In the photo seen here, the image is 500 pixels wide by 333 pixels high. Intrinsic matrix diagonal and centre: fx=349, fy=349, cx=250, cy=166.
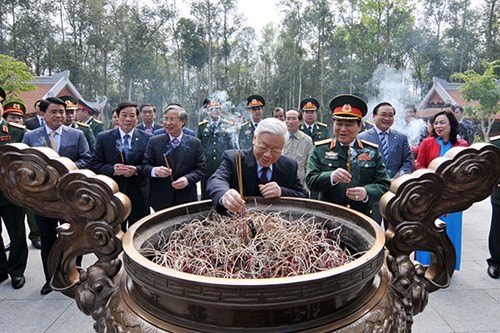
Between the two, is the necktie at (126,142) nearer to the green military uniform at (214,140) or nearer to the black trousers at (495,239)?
the green military uniform at (214,140)

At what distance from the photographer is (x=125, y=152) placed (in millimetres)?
3709

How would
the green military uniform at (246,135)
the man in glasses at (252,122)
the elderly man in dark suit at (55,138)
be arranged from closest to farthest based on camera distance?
the elderly man in dark suit at (55,138) < the green military uniform at (246,135) < the man in glasses at (252,122)

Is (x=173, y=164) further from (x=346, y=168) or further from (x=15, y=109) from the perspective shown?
(x=15, y=109)

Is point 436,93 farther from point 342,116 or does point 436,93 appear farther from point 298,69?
point 342,116

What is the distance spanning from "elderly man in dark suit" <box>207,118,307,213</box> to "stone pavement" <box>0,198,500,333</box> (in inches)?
60.0

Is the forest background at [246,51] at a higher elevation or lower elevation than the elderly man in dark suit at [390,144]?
higher

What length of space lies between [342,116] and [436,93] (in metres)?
20.5

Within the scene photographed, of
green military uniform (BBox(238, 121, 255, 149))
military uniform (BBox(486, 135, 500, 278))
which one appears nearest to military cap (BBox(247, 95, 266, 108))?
green military uniform (BBox(238, 121, 255, 149))

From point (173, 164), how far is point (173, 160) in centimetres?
4

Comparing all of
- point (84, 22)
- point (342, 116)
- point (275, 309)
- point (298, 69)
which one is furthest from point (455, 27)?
point (275, 309)

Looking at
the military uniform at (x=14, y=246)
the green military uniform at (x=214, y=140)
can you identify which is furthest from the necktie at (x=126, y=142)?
the green military uniform at (x=214, y=140)

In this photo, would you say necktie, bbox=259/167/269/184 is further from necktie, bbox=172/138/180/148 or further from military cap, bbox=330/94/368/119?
necktie, bbox=172/138/180/148

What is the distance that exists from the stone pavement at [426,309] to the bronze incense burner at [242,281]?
1465mm

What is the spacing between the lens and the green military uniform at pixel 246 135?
14.6 feet
